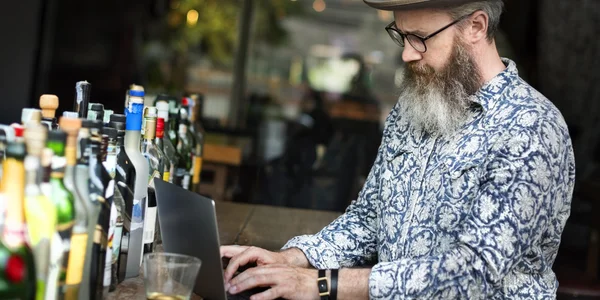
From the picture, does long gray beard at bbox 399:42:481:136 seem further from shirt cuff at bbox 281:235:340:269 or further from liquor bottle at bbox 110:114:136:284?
liquor bottle at bbox 110:114:136:284

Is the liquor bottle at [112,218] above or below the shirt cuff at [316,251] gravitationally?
above

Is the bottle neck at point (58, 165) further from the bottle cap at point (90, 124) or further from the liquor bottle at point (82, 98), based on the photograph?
the liquor bottle at point (82, 98)

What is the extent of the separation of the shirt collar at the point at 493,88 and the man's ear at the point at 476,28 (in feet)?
0.35

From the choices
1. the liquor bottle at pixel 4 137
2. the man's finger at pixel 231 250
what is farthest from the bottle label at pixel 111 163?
the man's finger at pixel 231 250

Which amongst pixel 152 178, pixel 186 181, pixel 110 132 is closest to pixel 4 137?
pixel 110 132

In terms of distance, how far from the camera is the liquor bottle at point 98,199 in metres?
1.47

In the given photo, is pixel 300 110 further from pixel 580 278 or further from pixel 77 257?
pixel 77 257

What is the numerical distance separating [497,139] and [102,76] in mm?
6730

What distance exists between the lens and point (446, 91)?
2.11 meters

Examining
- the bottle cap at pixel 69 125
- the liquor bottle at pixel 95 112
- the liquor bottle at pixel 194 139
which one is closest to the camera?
the bottle cap at pixel 69 125

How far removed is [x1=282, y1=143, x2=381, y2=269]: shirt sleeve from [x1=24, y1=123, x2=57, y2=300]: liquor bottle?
0.96 meters

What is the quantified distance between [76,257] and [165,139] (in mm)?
1003

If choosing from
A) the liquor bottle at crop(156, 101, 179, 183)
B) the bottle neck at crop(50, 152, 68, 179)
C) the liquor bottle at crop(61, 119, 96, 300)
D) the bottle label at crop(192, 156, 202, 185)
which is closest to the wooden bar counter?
the bottle label at crop(192, 156, 202, 185)

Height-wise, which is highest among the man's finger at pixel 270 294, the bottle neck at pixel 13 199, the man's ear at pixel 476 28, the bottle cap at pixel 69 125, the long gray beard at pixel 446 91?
the man's ear at pixel 476 28
